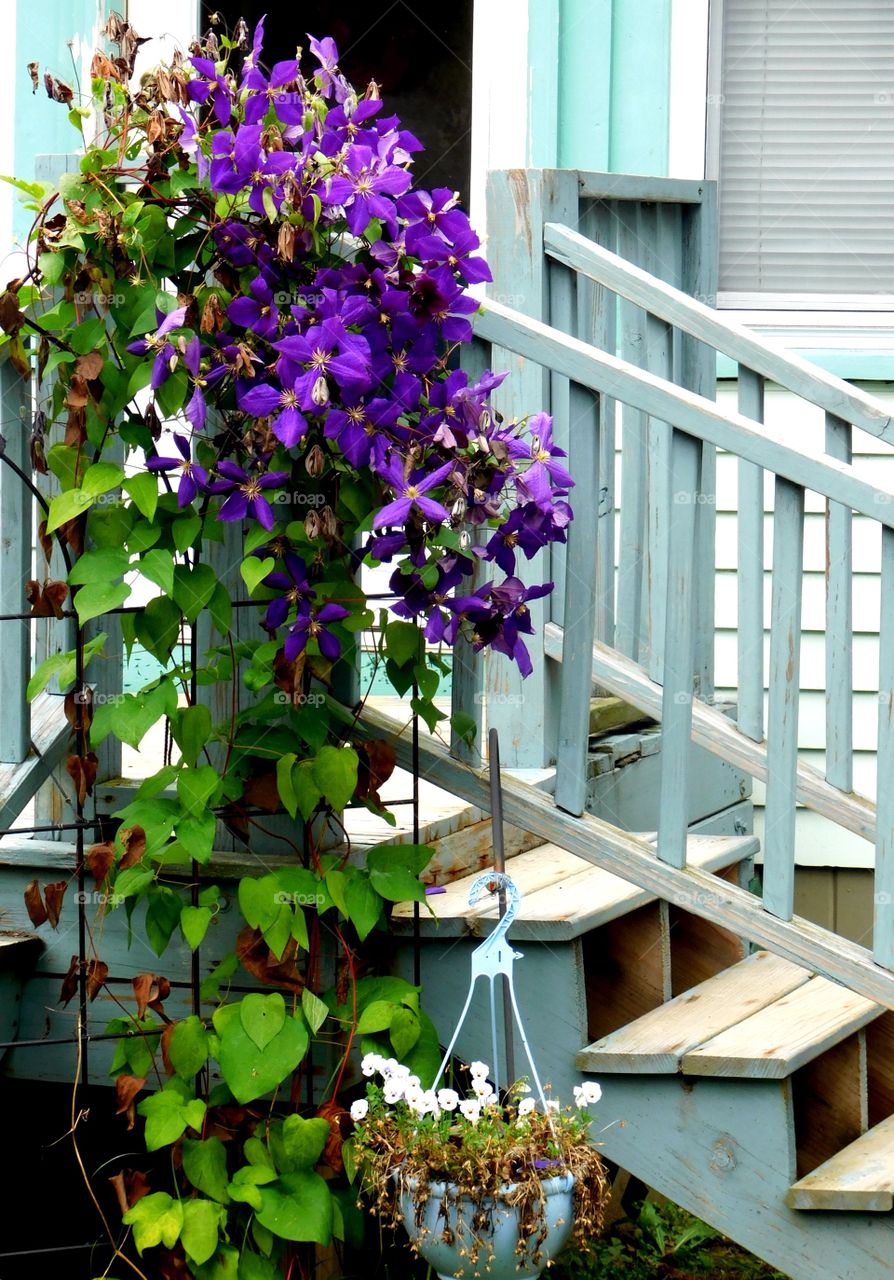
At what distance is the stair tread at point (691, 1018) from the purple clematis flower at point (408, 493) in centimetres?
92

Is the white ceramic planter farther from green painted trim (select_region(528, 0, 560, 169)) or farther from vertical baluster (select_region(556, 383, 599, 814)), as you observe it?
green painted trim (select_region(528, 0, 560, 169))

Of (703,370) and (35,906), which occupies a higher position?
(703,370)

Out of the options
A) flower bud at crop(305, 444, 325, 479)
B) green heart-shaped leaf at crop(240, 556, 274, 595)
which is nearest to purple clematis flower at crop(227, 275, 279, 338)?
flower bud at crop(305, 444, 325, 479)

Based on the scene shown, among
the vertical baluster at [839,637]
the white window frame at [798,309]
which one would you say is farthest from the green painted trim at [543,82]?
the vertical baluster at [839,637]

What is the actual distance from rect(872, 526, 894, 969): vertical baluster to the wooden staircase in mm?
302

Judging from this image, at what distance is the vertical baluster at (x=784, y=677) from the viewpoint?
7.86ft

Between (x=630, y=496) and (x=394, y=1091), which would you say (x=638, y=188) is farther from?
(x=394, y=1091)

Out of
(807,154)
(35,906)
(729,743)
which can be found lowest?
(35,906)

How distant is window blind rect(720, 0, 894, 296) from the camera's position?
4.18 meters

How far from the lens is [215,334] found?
87.1 inches

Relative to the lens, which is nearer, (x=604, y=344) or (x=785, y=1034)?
(x=785, y=1034)

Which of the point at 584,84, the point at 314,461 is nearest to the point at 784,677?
the point at 314,461

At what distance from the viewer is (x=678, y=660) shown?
8.03ft

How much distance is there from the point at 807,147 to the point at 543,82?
0.78 meters
